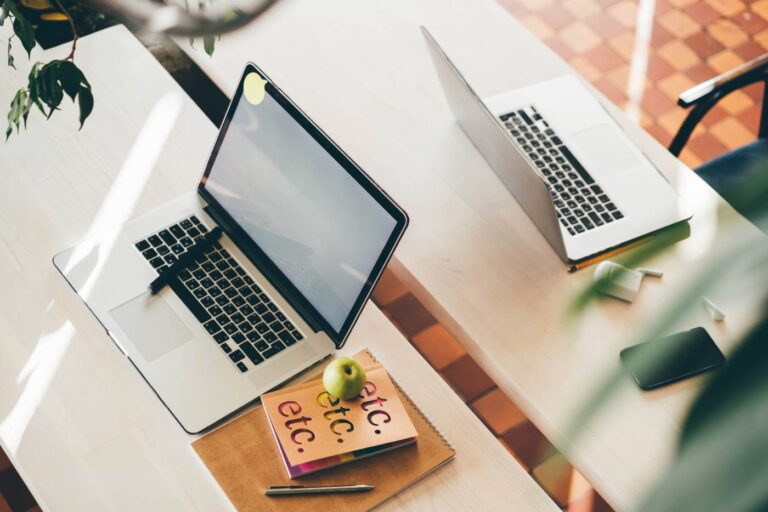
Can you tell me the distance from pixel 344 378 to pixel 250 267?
0.90 ft

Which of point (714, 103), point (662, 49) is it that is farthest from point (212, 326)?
point (662, 49)

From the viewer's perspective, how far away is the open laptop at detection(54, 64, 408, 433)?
1074 millimetres

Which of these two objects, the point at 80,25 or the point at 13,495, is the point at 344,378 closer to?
the point at 13,495

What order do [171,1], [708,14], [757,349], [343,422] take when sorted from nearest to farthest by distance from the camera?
[757,349], [171,1], [343,422], [708,14]

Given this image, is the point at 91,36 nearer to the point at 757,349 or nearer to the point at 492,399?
the point at 492,399

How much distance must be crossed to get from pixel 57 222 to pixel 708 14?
2.57m

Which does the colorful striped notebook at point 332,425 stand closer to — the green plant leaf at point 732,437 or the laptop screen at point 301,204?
the laptop screen at point 301,204

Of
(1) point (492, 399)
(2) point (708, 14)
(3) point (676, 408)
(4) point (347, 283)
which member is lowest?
(1) point (492, 399)

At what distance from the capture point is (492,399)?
2.02 metres

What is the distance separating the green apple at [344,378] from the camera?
3.49ft

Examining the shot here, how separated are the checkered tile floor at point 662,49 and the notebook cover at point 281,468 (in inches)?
69.6

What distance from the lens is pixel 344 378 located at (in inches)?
41.8

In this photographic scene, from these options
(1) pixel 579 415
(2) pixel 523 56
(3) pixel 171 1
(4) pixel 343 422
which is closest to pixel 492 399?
(2) pixel 523 56

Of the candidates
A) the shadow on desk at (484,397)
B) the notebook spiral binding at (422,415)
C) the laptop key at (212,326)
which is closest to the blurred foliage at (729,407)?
the notebook spiral binding at (422,415)
